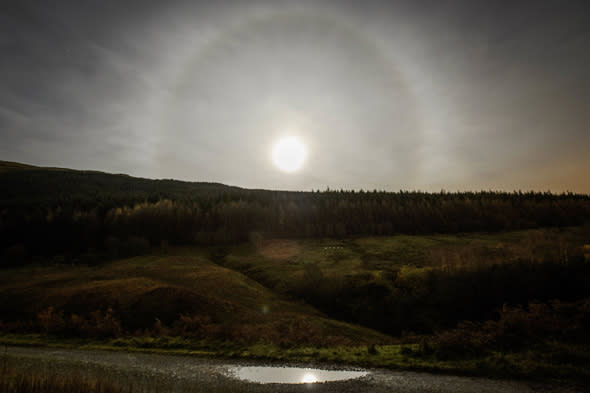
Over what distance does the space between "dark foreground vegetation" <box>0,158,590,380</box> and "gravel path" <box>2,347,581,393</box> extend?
3.48ft

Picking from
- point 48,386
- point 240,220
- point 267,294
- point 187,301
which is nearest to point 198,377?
point 48,386

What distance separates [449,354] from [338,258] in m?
30.0

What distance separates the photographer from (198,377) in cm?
1207

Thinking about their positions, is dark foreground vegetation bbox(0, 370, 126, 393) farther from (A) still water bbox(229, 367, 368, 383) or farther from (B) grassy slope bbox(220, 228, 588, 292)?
(B) grassy slope bbox(220, 228, 588, 292)

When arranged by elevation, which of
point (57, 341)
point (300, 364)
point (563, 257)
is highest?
point (563, 257)

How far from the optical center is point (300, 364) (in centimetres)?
1363

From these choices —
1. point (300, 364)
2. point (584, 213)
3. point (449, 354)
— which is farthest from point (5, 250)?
point (584, 213)

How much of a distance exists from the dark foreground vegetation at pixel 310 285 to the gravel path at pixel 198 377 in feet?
3.48

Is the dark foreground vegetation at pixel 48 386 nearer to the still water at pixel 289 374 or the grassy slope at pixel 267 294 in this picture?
the still water at pixel 289 374

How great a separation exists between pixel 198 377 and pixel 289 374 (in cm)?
332

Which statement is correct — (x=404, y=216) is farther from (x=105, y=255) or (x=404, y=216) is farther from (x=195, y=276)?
(x=105, y=255)

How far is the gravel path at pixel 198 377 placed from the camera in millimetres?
10445

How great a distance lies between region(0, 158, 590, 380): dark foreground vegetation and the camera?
14688 millimetres

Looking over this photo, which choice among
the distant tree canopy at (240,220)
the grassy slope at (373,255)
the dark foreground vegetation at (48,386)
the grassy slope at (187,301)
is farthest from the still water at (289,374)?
the distant tree canopy at (240,220)
